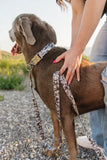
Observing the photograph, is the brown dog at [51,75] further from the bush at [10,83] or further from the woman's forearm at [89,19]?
the bush at [10,83]

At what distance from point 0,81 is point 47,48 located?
4.53 metres

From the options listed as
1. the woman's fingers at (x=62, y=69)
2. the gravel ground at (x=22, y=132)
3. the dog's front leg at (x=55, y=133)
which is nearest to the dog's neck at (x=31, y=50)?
the woman's fingers at (x=62, y=69)

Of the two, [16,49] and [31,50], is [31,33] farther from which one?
[16,49]

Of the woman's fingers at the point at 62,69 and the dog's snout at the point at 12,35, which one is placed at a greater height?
the dog's snout at the point at 12,35

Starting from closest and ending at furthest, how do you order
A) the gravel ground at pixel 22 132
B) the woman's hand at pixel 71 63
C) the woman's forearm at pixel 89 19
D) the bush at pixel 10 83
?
the woman's forearm at pixel 89 19 → the woman's hand at pixel 71 63 → the gravel ground at pixel 22 132 → the bush at pixel 10 83

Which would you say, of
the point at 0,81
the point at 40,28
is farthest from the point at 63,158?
the point at 0,81

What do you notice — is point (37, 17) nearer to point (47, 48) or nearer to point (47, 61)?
point (47, 48)

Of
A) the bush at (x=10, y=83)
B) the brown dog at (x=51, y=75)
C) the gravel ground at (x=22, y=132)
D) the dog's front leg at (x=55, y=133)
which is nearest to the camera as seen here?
the brown dog at (x=51, y=75)

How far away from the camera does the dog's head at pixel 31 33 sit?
6.35ft

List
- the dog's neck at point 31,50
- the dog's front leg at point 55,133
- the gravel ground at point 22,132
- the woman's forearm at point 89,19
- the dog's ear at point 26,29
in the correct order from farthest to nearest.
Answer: the gravel ground at point 22,132
the dog's front leg at point 55,133
the dog's neck at point 31,50
the dog's ear at point 26,29
the woman's forearm at point 89,19

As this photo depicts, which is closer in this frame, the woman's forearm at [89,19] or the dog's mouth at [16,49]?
the woman's forearm at [89,19]

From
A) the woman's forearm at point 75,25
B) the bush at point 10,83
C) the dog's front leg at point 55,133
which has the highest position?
the woman's forearm at point 75,25

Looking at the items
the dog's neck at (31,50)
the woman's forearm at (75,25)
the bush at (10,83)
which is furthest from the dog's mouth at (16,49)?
the bush at (10,83)

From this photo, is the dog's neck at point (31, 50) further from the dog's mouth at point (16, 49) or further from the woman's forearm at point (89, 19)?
the woman's forearm at point (89, 19)
